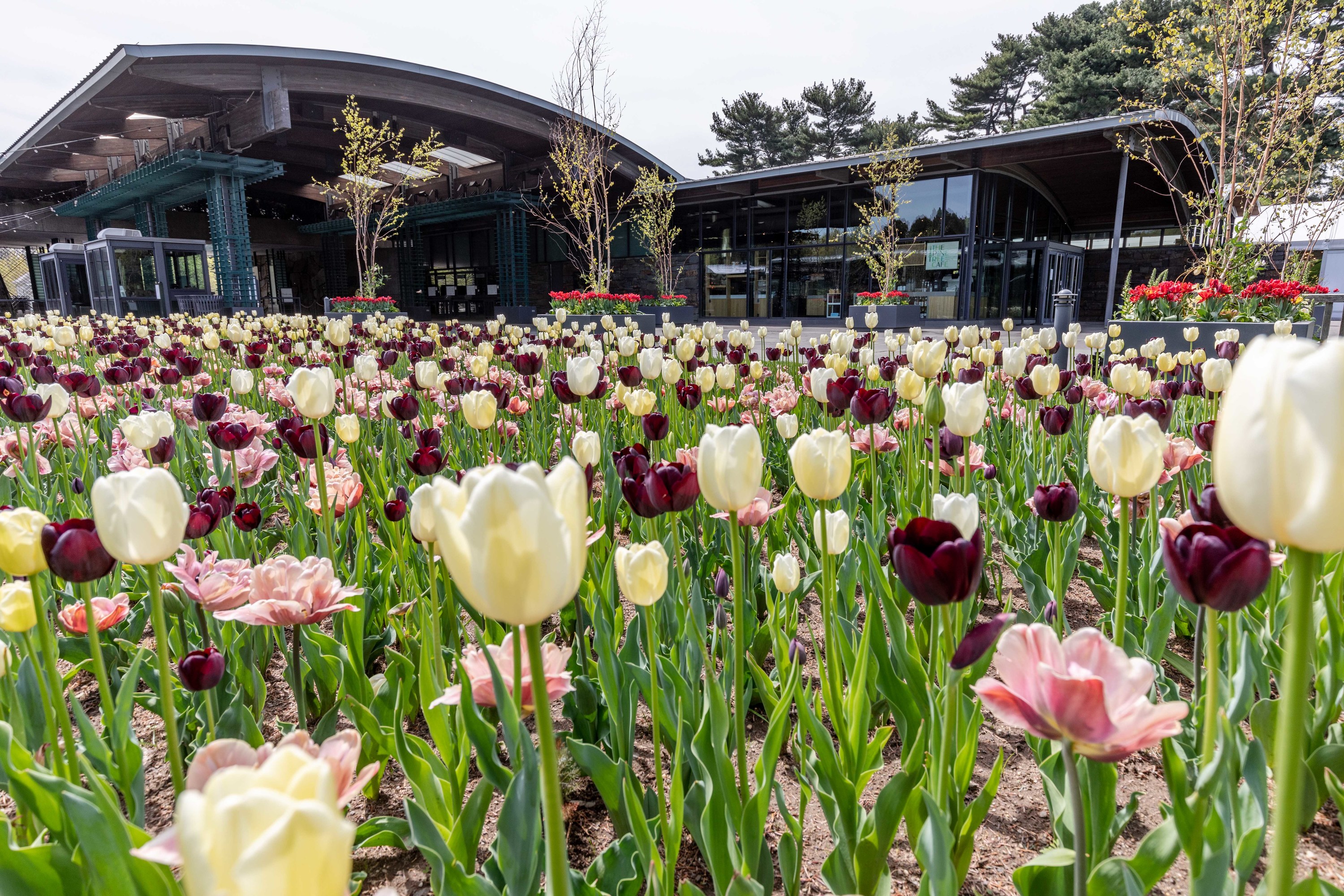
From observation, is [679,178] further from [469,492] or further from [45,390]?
[469,492]

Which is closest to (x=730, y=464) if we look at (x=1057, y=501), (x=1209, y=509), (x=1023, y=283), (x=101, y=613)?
(x=1209, y=509)

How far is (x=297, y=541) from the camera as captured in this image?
212 cm

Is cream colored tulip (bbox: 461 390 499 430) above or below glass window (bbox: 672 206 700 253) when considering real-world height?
below

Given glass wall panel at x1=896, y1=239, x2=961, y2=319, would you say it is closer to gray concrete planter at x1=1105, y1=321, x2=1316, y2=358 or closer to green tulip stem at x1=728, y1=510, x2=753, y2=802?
gray concrete planter at x1=1105, y1=321, x2=1316, y2=358

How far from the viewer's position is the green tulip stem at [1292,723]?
489 millimetres

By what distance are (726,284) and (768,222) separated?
2297 mm

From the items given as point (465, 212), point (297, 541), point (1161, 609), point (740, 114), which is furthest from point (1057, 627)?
point (740, 114)

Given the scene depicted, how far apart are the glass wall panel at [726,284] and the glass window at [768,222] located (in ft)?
2.33

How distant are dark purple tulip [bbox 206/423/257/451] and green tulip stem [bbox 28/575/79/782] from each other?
990 mm

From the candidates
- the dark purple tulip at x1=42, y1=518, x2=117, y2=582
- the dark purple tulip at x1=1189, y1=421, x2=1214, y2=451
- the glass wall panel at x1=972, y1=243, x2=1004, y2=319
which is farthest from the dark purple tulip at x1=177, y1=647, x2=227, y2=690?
the glass wall panel at x1=972, y1=243, x2=1004, y2=319

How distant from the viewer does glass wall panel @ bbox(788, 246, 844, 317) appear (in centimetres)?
2142

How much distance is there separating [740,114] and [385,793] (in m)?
39.3

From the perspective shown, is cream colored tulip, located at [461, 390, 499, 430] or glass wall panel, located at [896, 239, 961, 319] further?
glass wall panel, located at [896, 239, 961, 319]

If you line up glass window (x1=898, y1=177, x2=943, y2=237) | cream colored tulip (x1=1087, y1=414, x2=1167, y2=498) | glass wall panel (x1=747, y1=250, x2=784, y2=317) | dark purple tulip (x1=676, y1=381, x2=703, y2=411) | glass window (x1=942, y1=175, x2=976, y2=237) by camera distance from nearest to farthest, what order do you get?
cream colored tulip (x1=1087, y1=414, x2=1167, y2=498) → dark purple tulip (x1=676, y1=381, x2=703, y2=411) → glass window (x1=942, y1=175, x2=976, y2=237) → glass window (x1=898, y1=177, x2=943, y2=237) → glass wall panel (x1=747, y1=250, x2=784, y2=317)
